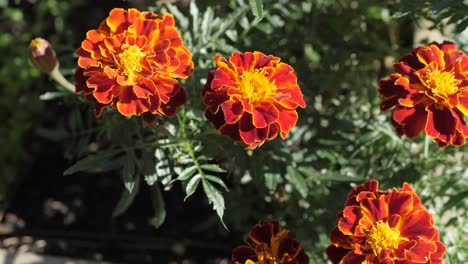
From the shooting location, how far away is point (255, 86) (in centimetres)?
132

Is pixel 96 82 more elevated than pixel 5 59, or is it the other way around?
pixel 96 82

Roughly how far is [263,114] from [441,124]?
1.25ft

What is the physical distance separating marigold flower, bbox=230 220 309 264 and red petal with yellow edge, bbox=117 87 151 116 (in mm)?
369

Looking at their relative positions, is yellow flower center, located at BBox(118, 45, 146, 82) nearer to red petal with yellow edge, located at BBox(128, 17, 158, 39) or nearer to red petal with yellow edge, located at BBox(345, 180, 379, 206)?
red petal with yellow edge, located at BBox(128, 17, 158, 39)

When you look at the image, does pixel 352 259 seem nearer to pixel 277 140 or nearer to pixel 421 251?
pixel 421 251

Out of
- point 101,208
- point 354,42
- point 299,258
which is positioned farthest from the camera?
point 101,208

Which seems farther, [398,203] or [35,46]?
[35,46]

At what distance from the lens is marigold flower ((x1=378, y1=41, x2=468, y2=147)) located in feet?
4.51

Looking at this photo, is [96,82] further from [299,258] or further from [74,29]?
[74,29]

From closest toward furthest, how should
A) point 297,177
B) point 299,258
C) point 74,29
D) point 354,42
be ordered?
point 299,258 < point 297,177 < point 354,42 < point 74,29

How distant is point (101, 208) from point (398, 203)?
4.14ft

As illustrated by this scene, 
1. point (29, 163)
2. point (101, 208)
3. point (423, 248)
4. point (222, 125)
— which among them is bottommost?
point (101, 208)

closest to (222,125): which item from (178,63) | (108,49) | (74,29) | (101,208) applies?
(178,63)

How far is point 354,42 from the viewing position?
2012mm
